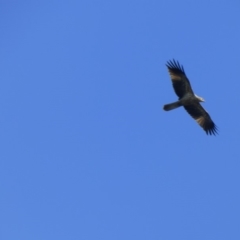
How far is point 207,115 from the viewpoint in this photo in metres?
33.2

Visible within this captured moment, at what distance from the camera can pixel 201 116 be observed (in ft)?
109

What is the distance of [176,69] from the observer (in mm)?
32375

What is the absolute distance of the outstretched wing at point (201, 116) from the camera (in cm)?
3275

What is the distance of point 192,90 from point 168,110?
45.9 inches

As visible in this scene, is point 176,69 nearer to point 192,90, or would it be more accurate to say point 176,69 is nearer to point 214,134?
point 192,90

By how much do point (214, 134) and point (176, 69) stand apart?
10.3 feet

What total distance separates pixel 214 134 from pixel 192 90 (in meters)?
2.39

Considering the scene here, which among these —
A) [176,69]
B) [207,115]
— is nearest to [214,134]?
[207,115]

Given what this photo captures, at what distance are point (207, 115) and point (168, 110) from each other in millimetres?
1919

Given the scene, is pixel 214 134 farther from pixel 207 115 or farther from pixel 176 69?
pixel 176 69

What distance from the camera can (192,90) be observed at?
32.2m

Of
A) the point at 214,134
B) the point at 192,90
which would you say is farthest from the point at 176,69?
the point at 214,134

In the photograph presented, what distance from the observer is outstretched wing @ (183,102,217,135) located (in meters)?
32.8

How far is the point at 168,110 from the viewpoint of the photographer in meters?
32.0
